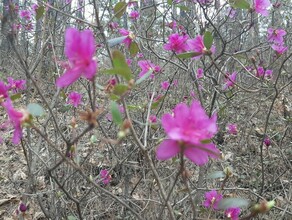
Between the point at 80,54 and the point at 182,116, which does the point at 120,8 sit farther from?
the point at 182,116

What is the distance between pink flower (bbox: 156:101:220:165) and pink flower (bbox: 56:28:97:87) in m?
0.20

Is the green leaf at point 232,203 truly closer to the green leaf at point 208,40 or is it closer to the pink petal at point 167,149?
the pink petal at point 167,149

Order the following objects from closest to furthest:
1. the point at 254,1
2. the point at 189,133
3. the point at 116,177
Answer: the point at 189,133, the point at 254,1, the point at 116,177

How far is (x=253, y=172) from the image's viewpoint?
3150 millimetres

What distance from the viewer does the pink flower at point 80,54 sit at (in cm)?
81

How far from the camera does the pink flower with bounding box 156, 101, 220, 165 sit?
2.39ft

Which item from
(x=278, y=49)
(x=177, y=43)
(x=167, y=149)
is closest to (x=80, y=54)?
(x=167, y=149)

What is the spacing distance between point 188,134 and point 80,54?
305 mm

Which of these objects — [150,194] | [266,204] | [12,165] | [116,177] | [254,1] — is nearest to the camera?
[266,204]

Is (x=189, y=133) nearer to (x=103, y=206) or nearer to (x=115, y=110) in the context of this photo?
(x=115, y=110)

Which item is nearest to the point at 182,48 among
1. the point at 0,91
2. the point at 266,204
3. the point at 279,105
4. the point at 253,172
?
the point at 0,91

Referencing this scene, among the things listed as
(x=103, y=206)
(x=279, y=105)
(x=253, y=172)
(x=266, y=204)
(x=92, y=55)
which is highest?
(x=279, y=105)

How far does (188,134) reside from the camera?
29.1 inches

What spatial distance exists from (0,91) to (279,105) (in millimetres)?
3752
